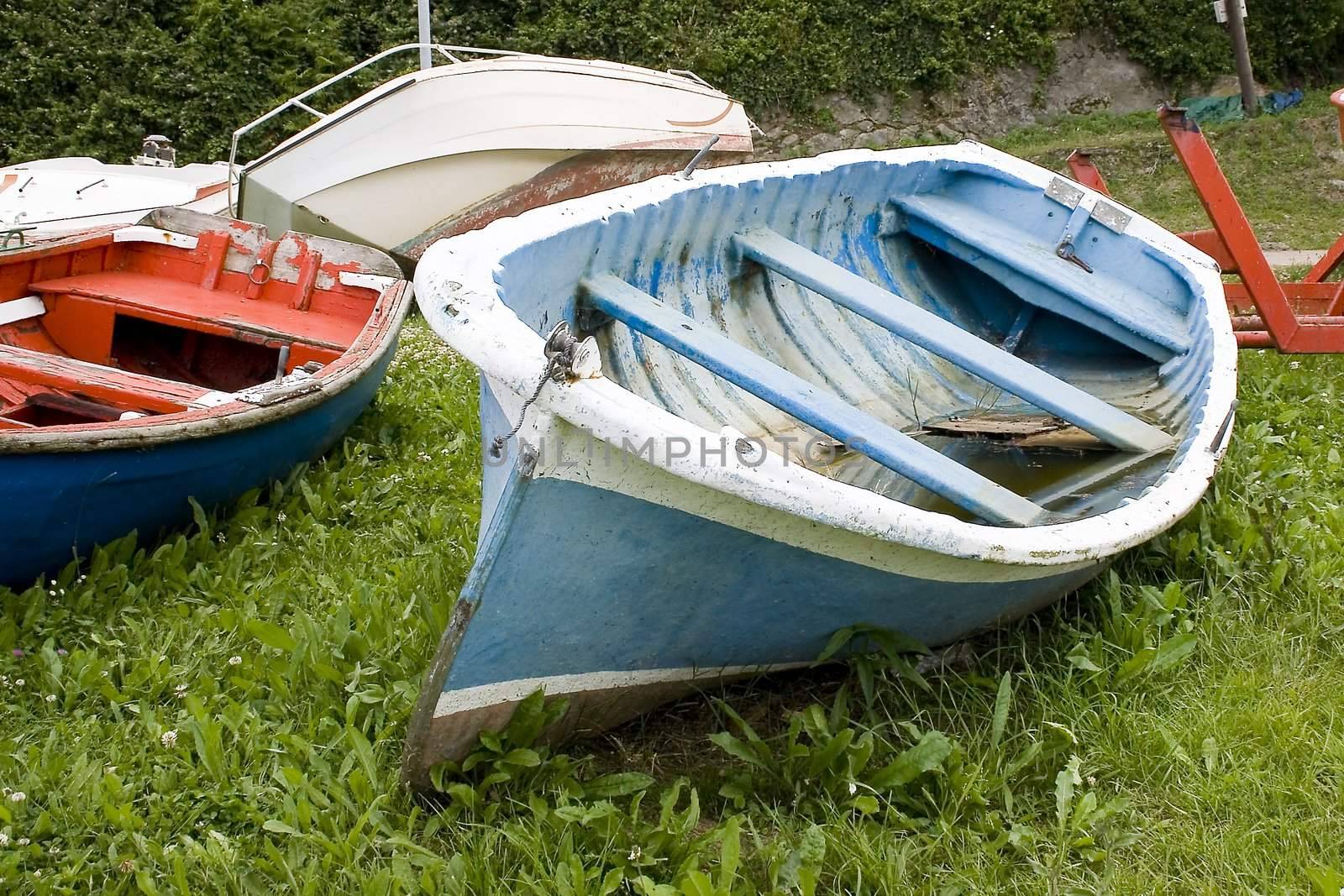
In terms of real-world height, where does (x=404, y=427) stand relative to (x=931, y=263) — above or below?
below

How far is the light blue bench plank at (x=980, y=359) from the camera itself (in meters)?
2.83

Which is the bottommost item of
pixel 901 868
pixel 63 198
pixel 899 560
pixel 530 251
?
pixel 63 198

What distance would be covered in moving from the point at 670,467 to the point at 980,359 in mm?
1482

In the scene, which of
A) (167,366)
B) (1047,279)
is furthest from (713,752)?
(167,366)

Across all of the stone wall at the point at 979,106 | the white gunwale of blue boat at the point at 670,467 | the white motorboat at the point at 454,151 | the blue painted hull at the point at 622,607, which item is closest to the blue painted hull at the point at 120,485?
the white gunwale of blue boat at the point at 670,467

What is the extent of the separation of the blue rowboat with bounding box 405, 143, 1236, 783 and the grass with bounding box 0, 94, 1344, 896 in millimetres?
171

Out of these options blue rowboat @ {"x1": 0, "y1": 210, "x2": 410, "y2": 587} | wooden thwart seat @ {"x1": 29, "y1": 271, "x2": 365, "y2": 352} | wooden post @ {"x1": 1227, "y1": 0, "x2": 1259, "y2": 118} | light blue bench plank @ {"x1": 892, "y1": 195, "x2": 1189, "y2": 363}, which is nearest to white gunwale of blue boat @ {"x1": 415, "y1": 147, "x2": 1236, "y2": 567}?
light blue bench plank @ {"x1": 892, "y1": 195, "x2": 1189, "y2": 363}

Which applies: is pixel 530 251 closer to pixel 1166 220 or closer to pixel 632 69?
pixel 632 69

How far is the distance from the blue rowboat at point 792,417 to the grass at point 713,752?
0.17 metres

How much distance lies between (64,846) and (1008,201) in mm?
3828

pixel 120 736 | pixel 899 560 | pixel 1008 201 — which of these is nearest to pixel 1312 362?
pixel 1008 201

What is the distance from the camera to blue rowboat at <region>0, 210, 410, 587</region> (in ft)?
9.93

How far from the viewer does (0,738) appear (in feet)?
8.09

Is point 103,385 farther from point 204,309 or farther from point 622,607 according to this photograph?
point 622,607
